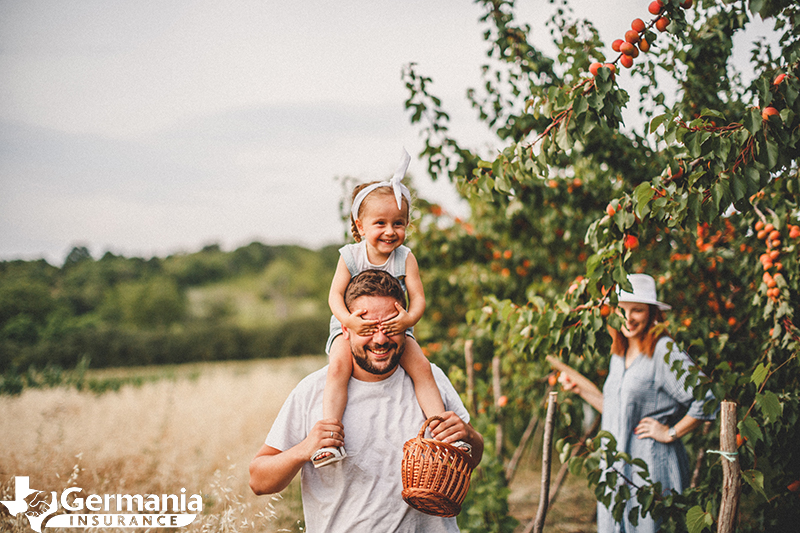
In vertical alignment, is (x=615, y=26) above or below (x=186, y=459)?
above

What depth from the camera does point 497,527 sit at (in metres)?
2.93

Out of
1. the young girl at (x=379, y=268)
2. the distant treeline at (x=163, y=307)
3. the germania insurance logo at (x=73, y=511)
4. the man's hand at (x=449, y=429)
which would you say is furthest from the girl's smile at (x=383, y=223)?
the distant treeline at (x=163, y=307)

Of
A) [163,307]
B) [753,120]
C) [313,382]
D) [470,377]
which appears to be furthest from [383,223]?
[163,307]

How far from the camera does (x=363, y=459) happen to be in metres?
1.58

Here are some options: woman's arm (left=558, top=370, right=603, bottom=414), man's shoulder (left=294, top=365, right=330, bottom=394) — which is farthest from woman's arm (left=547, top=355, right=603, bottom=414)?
man's shoulder (left=294, top=365, right=330, bottom=394)

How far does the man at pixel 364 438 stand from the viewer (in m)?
1.51

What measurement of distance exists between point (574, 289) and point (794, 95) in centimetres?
96

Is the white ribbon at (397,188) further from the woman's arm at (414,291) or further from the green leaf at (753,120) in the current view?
the green leaf at (753,120)

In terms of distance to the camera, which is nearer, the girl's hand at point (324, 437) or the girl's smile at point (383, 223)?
the girl's hand at point (324, 437)

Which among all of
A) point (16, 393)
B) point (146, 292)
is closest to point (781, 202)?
point (16, 393)

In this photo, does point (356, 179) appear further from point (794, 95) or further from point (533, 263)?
point (533, 263)

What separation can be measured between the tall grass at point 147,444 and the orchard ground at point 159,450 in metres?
0.01

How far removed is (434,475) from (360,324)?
51 cm

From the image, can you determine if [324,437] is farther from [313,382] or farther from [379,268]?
[379,268]
